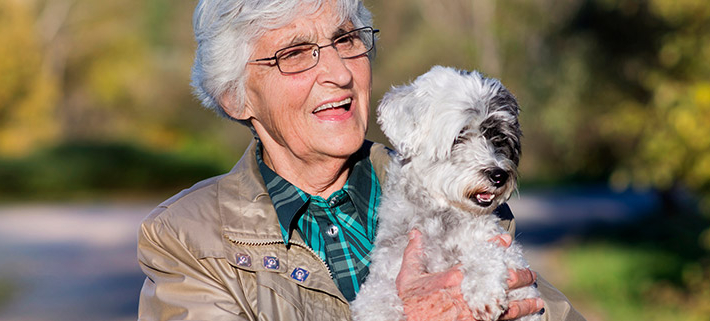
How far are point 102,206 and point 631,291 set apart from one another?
1705 centimetres

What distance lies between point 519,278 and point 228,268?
1.19 meters

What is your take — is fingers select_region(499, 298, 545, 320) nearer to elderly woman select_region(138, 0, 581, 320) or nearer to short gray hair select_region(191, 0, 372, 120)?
elderly woman select_region(138, 0, 581, 320)

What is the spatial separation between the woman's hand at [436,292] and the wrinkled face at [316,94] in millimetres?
577

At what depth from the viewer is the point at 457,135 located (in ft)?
10.7

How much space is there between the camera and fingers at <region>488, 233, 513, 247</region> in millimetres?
3139

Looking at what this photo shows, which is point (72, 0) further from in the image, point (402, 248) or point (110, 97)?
point (402, 248)

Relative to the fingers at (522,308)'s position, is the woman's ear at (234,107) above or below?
above

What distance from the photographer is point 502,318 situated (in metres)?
3.01

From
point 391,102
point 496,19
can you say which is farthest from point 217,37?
point 496,19

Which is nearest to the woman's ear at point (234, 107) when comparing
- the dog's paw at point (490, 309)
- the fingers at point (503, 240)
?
the fingers at point (503, 240)

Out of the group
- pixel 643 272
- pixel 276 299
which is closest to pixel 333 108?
pixel 276 299

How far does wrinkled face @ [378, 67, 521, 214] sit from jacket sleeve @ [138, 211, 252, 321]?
1007mm

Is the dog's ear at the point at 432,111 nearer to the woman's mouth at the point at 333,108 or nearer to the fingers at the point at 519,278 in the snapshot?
the woman's mouth at the point at 333,108

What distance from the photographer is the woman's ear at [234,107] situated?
11.4ft
